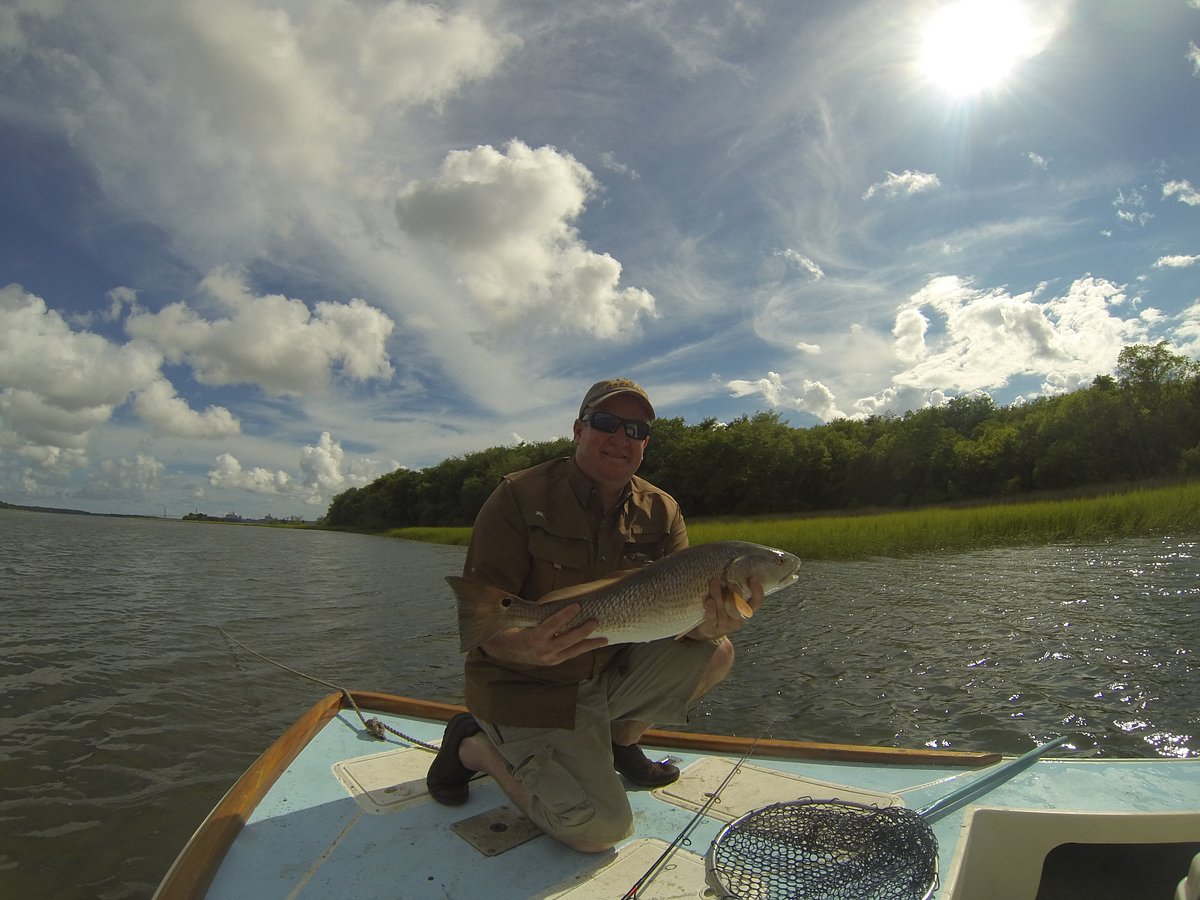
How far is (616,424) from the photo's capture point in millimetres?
3551

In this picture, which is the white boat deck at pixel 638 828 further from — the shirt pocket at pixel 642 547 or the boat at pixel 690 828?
the shirt pocket at pixel 642 547

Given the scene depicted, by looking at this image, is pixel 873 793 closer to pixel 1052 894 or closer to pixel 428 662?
pixel 1052 894

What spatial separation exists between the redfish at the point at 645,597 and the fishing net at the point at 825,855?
901 millimetres

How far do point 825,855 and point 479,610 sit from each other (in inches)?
69.6

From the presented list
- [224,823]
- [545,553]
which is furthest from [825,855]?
[224,823]

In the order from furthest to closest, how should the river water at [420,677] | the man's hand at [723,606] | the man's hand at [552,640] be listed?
the river water at [420,677], the man's hand at [723,606], the man's hand at [552,640]

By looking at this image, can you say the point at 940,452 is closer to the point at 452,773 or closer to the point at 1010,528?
the point at 1010,528

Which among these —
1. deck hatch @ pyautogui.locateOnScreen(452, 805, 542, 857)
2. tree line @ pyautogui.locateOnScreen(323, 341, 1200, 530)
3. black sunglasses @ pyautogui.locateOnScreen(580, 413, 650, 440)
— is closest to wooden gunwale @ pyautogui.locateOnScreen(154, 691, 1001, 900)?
deck hatch @ pyautogui.locateOnScreen(452, 805, 542, 857)

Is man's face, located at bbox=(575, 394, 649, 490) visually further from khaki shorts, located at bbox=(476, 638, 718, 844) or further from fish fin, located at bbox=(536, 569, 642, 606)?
khaki shorts, located at bbox=(476, 638, 718, 844)

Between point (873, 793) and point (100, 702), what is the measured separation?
28.1ft

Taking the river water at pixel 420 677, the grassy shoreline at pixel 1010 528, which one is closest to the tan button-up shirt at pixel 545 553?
the river water at pixel 420 677

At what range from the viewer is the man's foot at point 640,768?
3.79 m

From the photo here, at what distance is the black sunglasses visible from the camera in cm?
354

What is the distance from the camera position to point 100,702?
299 inches
